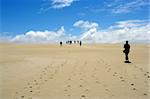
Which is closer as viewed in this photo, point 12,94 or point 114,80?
point 12,94

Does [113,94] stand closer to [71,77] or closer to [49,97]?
[49,97]

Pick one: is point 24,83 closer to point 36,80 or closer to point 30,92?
point 36,80

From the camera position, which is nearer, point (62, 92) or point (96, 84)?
point (62, 92)

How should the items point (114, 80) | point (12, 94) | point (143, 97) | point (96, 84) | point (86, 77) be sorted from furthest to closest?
point (86, 77)
point (114, 80)
point (96, 84)
point (12, 94)
point (143, 97)

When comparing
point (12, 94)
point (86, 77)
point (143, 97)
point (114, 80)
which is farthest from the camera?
point (86, 77)

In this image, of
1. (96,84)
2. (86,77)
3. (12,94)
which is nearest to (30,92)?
(12,94)

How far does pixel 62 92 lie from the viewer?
1236cm

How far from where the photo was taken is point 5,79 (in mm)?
15898

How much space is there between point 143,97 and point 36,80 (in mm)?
6295

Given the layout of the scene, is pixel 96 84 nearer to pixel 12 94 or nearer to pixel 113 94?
pixel 113 94

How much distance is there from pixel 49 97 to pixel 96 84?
10.7ft

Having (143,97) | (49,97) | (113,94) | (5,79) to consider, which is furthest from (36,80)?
(143,97)

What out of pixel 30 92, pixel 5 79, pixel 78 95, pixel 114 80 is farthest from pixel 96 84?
pixel 5 79

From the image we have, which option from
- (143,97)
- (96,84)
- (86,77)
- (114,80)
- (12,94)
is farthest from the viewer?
(86,77)
